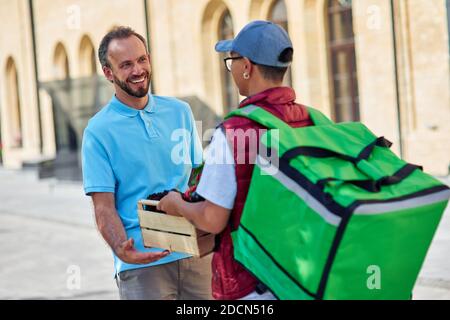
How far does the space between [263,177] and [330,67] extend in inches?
604

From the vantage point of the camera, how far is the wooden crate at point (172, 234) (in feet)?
8.63

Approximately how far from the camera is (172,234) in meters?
2.76

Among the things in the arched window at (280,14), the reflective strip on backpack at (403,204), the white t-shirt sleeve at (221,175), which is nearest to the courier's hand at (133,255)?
the white t-shirt sleeve at (221,175)

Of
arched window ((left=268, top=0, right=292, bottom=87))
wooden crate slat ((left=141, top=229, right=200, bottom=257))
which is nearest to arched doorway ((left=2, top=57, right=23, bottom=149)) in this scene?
arched window ((left=268, top=0, right=292, bottom=87))

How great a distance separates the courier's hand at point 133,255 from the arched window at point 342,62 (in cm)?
1408

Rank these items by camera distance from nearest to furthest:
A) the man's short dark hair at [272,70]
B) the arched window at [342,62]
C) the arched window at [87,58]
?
the man's short dark hair at [272,70] < the arched window at [342,62] < the arched window at [87,58]

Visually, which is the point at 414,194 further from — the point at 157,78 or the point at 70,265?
the point at 157,78

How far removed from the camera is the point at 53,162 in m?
21.5

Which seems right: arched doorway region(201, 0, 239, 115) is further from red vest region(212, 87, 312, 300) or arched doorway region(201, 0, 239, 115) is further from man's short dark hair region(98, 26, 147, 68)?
red vest region(212, 87, 312, 300)

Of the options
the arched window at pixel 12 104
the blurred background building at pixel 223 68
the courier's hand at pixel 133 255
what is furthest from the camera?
the arched window at pixel 12 104

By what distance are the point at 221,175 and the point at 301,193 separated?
31 cm

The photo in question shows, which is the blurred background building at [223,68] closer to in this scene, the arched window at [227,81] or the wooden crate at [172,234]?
the arched window at [227,81]

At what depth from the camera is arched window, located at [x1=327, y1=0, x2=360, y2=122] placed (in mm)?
16734

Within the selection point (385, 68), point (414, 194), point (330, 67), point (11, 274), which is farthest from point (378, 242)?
point (330, 67)
